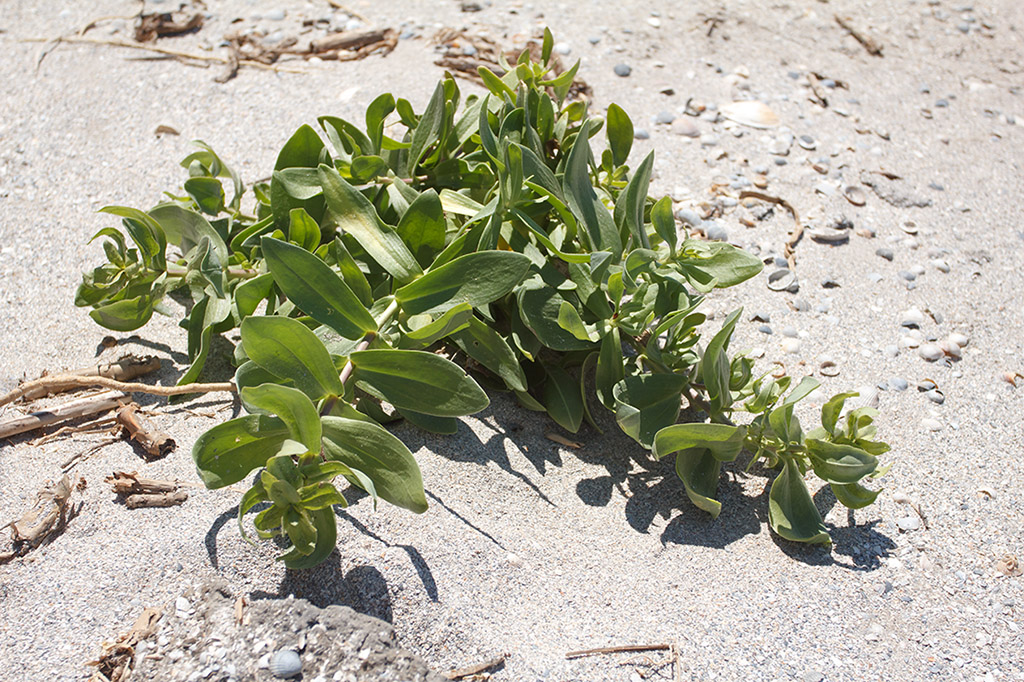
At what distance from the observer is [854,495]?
173 cm

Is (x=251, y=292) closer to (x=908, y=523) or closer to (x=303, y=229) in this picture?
(x=303, y=229)

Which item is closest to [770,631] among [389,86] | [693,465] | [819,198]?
[693,465]

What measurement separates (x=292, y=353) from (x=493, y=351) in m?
0.47

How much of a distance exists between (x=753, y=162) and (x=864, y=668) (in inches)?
75.8

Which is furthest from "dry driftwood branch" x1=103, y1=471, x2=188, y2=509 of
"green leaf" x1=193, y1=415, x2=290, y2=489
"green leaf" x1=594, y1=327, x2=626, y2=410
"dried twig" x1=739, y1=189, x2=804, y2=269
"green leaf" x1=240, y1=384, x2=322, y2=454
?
"dried twig" x1=739, y1=189, x2=804, y2=269

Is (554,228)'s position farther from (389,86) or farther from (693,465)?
(389,86)

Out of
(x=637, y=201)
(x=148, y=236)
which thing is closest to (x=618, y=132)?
(x=637, y=201)

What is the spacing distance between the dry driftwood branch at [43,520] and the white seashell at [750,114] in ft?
8.54

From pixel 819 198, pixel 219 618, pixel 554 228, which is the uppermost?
pixel 554 228

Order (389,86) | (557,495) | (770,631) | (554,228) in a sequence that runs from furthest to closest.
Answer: (389,86)
(554,228)
(557,495)
(770,631)

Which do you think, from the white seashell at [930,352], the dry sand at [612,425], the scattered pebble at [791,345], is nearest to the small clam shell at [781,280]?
the dry sand at [612,425]

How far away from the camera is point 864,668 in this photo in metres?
1.52

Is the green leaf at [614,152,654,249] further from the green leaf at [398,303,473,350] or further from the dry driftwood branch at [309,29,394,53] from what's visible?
the dry driftwood branch at [309,29,394,53]

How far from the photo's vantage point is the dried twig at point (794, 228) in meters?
2.59
